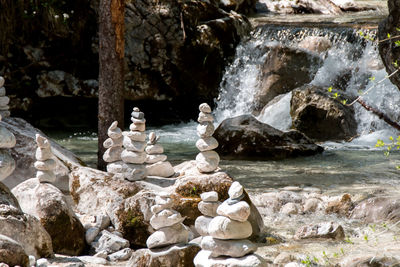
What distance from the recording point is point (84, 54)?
14336 millimetres

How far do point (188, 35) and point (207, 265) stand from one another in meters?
11.2

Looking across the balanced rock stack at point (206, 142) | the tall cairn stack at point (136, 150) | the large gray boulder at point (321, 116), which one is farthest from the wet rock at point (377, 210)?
the large gray boulder at point (321, 116)

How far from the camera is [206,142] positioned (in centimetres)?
559

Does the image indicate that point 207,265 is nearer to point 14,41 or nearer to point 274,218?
point 274,218

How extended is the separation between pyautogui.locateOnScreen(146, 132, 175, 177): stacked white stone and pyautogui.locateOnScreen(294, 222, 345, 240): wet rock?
1.52 meters

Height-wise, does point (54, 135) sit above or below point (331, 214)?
below

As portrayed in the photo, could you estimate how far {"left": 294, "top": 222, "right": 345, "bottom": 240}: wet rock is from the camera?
5473mm

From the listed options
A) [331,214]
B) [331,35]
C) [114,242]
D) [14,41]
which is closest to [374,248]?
[331,214]

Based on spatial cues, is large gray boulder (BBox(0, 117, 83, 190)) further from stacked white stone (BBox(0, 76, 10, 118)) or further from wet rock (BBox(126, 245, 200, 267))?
wet rock (BBox(126, 245, 200, 267))

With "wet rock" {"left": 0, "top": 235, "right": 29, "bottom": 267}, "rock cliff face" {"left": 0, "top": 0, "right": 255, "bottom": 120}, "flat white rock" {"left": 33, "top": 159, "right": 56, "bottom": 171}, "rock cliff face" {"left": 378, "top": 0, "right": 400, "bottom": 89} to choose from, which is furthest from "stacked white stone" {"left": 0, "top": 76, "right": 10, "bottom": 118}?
"rock cliff face" {"left": 0, "top": 0, "right": 255, "bottom": 120}

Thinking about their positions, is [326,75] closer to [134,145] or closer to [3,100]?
[134,145]

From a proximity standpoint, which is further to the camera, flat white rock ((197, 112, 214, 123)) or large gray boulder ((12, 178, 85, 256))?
flat white rock ((197, 112, 214, 123))

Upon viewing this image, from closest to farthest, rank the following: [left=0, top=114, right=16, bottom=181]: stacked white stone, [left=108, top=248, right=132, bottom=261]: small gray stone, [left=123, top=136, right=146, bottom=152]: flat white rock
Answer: [left=0, top=114, right=16, bottom=181]: stacked white stone → [left=108, top=248, right=132, bottom=261]: small gray stone → [left=123, top=136, right=146, bottom=152]: flat white rock

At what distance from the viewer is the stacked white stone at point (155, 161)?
596cm
